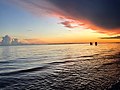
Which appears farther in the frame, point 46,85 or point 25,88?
point 46,85

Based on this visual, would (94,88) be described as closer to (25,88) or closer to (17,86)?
(25,88)

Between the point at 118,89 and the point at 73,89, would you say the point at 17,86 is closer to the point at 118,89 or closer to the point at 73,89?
the point at 73,89

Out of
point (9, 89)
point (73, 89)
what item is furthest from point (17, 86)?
point (73, 89)

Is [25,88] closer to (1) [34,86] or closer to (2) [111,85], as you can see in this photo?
(1) [34,86]

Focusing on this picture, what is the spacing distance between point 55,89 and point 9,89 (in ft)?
14.2

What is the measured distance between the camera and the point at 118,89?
14.3 metres

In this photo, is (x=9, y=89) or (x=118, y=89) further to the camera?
(x=9, y=89)

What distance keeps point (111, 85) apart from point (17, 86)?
30.5 feet

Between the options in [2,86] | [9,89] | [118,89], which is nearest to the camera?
[118,89]

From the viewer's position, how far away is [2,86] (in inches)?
642

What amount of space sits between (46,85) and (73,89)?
10.0 feet

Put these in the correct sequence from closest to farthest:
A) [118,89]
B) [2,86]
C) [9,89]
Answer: [118,89], [9,89], [2,86]

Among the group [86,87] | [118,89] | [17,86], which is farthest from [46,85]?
[118,89]

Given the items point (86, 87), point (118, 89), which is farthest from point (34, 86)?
point (118, 89)
